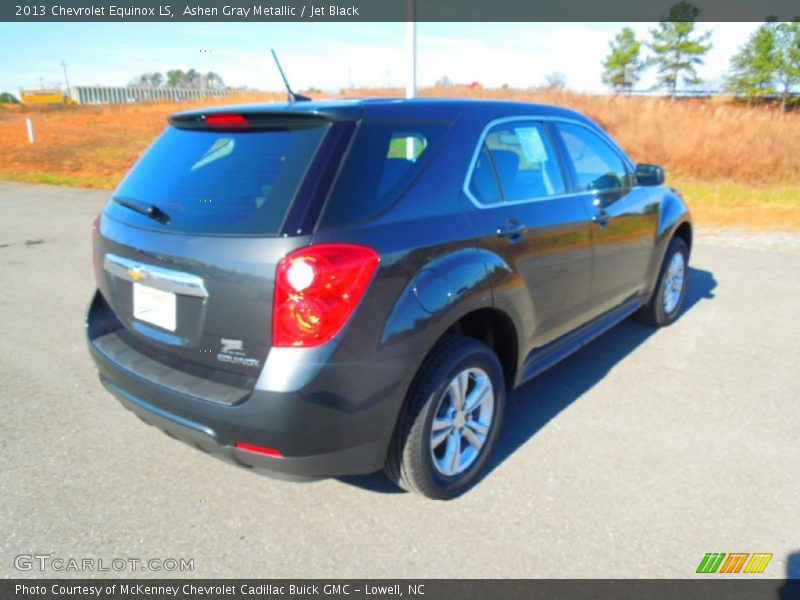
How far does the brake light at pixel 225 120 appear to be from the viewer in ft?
8.34

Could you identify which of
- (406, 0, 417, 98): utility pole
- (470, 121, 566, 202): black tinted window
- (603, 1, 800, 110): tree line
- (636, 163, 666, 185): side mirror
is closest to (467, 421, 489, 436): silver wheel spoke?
(470, 121, 566, 202): black tinted window

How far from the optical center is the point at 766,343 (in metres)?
4.63

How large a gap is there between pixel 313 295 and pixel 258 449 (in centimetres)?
62

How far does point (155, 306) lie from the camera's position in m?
2.46

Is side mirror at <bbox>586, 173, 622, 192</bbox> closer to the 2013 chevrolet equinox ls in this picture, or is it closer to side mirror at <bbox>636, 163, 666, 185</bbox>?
side mirror at <bbox>636, 163, 666, 185</bbox>

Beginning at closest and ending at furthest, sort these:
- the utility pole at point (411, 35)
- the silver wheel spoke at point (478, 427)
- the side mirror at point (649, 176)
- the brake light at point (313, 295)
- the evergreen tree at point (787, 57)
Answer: the brake light at point (313, 295) → the silver wheel spoke at point (478, 427) → the side mirror at point (649, 176) → the utility pole at point (411, 35) → the evergreen tree at point (787, 57)

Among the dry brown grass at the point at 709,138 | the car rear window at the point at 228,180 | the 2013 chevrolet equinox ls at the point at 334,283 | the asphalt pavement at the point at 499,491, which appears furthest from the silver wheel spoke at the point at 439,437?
the dry brown grass at the point at 709,138

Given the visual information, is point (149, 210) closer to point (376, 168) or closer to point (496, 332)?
point (376, 168)

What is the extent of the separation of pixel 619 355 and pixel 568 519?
83.6 inches

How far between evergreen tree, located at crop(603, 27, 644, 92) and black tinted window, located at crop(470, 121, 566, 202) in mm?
41222

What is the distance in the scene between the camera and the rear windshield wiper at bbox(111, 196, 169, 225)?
2488mm

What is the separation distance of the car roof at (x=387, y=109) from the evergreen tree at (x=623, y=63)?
41.6 metres

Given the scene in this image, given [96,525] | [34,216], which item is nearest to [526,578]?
[96,525]

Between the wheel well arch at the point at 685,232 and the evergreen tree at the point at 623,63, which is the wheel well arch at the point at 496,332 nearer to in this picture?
the wheel well arch at the point at 685,232
